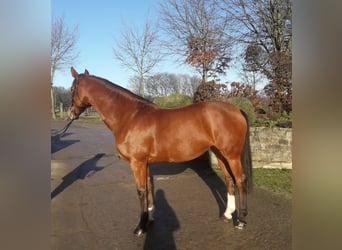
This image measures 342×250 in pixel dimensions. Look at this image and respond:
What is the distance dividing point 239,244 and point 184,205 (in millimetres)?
1433

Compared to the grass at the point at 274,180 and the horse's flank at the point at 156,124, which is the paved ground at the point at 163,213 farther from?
the horse's flank at the point at 156,124

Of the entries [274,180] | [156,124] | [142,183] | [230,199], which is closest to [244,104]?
[274,180]

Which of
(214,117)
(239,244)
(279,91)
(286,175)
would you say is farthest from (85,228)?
(279,91)

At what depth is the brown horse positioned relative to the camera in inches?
133

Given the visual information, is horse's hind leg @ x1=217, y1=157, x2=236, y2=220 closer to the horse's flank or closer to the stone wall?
the horse's flank

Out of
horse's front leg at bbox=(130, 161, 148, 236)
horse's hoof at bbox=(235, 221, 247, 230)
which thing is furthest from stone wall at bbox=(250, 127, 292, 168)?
horse's front leg at bbox=(130, 161, 148, 236)

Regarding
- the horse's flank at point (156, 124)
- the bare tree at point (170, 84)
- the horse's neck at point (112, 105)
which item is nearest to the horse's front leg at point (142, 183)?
the horse's flank at point (156, 124)

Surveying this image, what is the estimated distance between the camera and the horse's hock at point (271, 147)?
5.95 metres

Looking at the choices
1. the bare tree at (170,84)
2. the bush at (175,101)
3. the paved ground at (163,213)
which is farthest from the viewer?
the bare tree at (170,84)

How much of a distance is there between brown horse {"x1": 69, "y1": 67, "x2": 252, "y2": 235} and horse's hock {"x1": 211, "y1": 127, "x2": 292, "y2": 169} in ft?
9.36

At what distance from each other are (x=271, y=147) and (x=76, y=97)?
4435 millimetres

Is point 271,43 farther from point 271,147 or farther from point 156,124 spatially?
point 156,124
